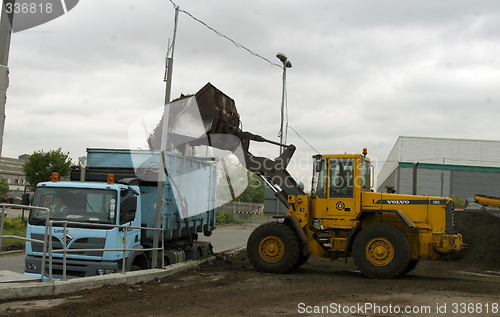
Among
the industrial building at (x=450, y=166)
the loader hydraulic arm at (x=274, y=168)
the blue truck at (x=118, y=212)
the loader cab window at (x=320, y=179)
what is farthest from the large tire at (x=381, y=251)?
the industrial building at (x=450, y=166)

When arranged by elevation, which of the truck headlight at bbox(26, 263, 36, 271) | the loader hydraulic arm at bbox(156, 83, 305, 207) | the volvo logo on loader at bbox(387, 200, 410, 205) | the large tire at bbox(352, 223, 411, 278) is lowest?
the truck headlight at bbox(26, 263, 36, 271)

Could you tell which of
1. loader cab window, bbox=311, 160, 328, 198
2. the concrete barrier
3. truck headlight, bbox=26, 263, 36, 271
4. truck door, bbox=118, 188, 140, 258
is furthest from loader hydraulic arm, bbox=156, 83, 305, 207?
truck headlight, bbox=26, 263, 36, 271

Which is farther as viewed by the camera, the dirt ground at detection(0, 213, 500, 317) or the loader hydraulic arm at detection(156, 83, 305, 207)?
the loader hydraulic arm at detection(156, 83, 305, 207)

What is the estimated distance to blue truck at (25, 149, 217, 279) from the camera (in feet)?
29.1

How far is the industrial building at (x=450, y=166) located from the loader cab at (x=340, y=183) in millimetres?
30746

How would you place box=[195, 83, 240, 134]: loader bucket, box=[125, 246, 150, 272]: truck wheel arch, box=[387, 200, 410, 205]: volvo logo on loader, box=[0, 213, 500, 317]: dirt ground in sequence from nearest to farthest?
box=[0, 213, 500, 317]: dirt ground, box=[125, 246, 150, 272]: truck wheel arch, box=[387, 200, 410, 205]: volvo logo on loader, box=[195, 83, 240, 134]: loader bucket

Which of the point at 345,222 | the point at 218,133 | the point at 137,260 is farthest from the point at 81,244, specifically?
the point at 345,222

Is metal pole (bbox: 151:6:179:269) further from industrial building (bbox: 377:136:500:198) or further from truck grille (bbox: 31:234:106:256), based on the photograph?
industrial building (bbox: 377:136:500:198)

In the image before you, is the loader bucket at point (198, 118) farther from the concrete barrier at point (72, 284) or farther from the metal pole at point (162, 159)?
the concrete barrier at point (72, 284)

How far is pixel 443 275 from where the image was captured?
11.8m

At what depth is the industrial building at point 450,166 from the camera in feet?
133

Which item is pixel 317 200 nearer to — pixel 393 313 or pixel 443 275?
pixel 443 275

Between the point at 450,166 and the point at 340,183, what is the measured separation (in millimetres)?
35814

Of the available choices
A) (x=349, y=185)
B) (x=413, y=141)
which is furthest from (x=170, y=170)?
(x=413, y=141)
